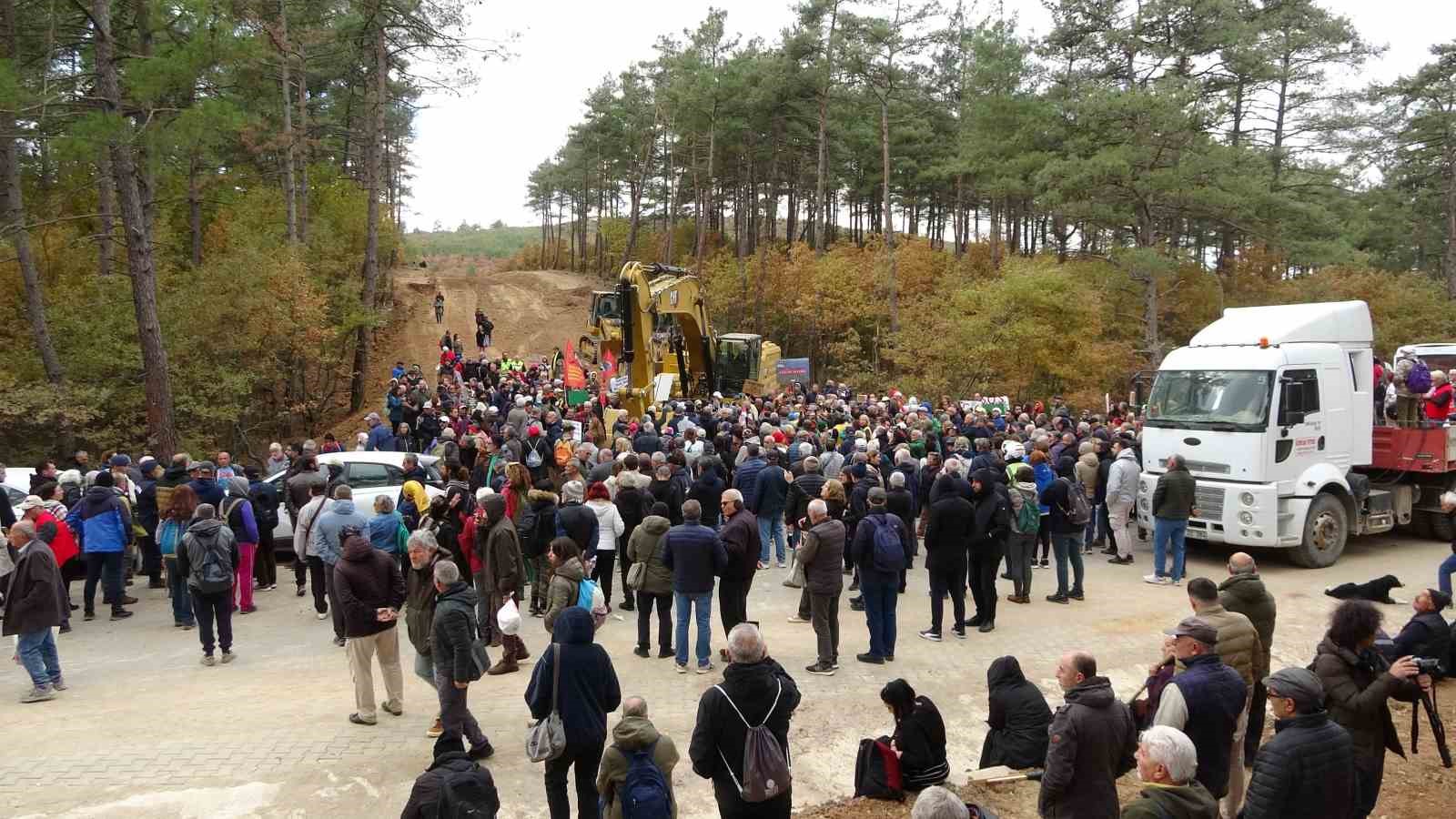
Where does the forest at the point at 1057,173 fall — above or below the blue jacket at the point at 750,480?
above

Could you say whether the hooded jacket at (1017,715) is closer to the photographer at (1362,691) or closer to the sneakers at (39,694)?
the photographer at (1362,691)

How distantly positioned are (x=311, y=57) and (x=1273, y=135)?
33.1m

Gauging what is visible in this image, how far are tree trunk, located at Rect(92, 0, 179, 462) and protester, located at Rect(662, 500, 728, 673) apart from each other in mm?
11372

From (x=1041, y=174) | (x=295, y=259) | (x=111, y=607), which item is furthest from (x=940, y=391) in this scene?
(x=111, y=607)

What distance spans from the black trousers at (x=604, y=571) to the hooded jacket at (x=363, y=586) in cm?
313

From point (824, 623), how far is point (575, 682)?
3.74 metres

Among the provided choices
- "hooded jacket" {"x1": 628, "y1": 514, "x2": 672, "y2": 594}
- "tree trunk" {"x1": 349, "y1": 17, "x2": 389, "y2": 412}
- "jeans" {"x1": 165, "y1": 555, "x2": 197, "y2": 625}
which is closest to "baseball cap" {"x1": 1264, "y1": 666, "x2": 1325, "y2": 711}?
"hooded jacket" {"x1": 628, "y1": 514, "x2": 672, "y2": 594}

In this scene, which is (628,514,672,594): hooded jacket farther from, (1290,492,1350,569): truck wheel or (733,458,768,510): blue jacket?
(1290,492,1350,569): truck wheel

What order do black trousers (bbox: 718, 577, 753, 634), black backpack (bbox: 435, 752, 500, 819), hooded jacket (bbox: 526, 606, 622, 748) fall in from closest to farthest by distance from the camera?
black backpack (bbox: 435, 752, 500, 819) → hooded jacket (bbox: 526, 606, 622, 748) → black trousers (bbox: 718, 577, 753, 634)

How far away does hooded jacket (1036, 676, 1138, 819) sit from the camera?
4445mm

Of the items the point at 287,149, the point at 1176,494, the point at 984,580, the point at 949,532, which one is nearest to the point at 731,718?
the point at 949,532

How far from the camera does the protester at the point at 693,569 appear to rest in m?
8.27

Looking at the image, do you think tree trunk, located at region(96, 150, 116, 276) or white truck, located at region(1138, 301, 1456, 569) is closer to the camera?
white truck, located at region(1138, 301, 1456, 569)

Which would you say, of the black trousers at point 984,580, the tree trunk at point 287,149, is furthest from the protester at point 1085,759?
the tree trunk at point 287,149
